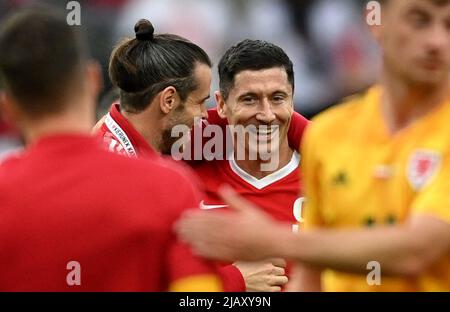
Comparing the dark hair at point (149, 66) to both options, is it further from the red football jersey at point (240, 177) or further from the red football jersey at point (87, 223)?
the red football jersey at point (87, 223)

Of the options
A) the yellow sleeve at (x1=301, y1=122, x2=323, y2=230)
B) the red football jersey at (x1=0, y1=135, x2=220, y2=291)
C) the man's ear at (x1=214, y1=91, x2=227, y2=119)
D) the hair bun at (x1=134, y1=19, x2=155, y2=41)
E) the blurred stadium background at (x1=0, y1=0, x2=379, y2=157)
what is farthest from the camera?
the blurred stadium background at (x1=0, y1=0, x2=379, y2=157)

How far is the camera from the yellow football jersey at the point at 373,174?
10.1 feet

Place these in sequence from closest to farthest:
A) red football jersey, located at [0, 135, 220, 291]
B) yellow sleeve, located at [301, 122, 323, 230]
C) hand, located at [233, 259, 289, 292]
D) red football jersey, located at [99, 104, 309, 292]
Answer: red football jersey, located at [0, 135, 220, 291] → yellow sleeve, located at [301, 122, 323, 230] → hand, located at [233, 259, 289, 292] → red football jersey, located at [99, 104, 309, 292]

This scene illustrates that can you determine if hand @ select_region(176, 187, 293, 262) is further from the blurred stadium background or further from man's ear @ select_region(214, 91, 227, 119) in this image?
the blurred stadium background

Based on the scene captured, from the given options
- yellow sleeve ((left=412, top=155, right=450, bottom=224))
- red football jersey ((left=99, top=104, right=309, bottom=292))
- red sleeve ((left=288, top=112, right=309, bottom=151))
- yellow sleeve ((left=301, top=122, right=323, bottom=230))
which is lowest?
yellow sleeve ((left=412, top=155, right=450, bottom=224))

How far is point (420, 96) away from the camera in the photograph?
10.6 ft

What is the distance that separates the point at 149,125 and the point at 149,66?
34 cm

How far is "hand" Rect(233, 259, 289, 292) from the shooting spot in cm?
520

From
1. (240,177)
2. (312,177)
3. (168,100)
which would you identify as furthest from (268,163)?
(312,177)

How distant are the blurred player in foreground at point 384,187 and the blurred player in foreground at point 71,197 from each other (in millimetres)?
112

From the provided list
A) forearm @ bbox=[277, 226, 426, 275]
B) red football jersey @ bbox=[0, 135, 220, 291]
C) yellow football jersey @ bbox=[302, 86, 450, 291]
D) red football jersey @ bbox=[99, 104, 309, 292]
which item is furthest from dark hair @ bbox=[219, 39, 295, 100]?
forearm @ bbox=[277, 226, 426, 275]
